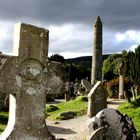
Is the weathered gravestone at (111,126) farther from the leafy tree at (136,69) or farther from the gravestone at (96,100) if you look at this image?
the leafy tree at (136,69)

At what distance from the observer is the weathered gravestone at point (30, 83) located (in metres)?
7.38

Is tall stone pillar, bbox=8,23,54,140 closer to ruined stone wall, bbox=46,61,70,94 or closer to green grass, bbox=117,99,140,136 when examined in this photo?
ruined stone wall, bbox=46,61,70,94

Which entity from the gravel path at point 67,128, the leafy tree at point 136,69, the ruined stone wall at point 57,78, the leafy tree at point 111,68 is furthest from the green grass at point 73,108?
the leafy tree at point 111,68

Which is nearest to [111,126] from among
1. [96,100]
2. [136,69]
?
[96,100]

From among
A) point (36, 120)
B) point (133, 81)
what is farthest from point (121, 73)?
point (36, 120)

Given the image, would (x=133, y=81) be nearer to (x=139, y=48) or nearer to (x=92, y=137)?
(x=139, y=48)

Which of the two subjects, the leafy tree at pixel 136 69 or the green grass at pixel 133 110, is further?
the leafy tree at pixel 136 69

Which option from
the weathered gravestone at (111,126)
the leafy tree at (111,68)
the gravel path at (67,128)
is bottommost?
the gravel path at (67,128)

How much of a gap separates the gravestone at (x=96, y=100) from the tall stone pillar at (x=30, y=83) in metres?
10.7

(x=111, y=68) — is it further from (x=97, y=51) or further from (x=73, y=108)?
(x=73, y=108)

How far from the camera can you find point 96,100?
18672 millimetres

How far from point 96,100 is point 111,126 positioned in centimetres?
836

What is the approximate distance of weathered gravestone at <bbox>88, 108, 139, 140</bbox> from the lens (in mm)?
10242

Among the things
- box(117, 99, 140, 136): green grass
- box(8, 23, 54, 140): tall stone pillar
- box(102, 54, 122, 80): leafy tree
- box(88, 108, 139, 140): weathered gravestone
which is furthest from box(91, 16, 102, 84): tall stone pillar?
box(8, 23, 54, 140): tall stone pillar
